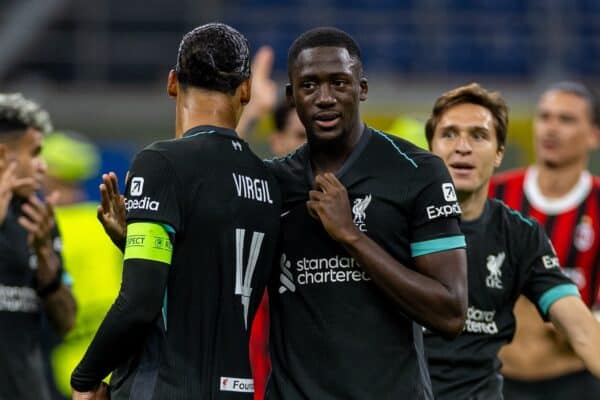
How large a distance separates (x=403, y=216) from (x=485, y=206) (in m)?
1.11

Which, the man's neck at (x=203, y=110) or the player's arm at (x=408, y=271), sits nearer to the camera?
the player's arm at (x=408, y=271)

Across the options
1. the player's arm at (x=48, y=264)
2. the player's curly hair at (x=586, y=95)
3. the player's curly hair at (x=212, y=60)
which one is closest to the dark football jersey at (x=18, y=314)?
the player's arm at (x=48, y=264)

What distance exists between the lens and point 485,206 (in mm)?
4738

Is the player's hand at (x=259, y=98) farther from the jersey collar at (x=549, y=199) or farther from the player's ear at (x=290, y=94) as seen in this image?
the jersey collar at (x=549, y=199)

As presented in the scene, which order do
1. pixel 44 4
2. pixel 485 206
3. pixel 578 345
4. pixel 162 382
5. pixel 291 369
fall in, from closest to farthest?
pixel 162 382, pixel 291 369, pixel 578 345, pixel 485 206, pixel 44 4

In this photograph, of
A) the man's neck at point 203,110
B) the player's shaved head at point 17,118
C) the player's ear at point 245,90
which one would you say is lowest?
the man's neck at point 203,110

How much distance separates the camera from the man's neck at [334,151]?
3.78m

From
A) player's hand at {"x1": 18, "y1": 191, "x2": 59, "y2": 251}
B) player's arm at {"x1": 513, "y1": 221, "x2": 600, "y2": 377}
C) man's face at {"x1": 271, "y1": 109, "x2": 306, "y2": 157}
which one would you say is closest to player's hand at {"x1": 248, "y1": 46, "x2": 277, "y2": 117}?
man's face at {"x1": 271, "y1": 109, "x2": 306, "y2": 157}

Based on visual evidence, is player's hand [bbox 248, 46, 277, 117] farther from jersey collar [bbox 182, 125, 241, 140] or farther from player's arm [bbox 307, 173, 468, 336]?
player's arm [bbox 307, 173, 468, 336]

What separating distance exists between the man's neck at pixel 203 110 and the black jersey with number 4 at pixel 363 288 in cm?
38

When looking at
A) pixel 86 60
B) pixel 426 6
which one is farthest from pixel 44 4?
pixel 426 6

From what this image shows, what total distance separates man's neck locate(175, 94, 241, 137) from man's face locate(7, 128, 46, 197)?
1854 mm

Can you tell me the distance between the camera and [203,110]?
3658mm

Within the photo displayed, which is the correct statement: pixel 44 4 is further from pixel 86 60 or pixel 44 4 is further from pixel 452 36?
pixel 452 36
